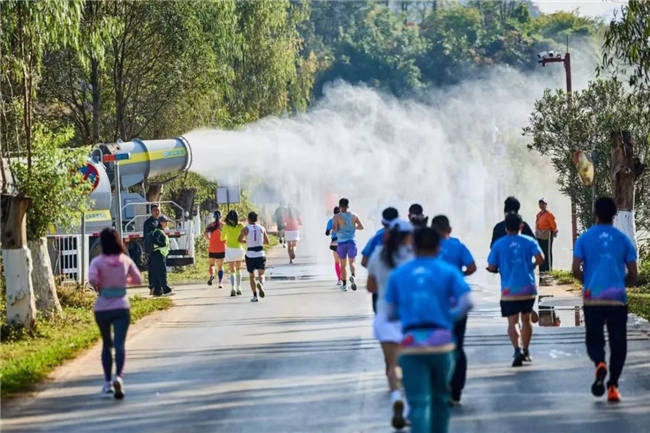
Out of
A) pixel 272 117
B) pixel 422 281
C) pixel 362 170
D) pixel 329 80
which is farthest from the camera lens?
pixel 329 80

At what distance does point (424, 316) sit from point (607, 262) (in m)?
4.09

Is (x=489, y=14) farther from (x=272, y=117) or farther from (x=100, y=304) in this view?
(x=100, y=304)

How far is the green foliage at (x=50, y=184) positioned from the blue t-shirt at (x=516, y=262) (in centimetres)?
834

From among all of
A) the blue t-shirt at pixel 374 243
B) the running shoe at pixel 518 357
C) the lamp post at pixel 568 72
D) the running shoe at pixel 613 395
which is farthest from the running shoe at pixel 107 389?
the lamp post at pixel 568 72

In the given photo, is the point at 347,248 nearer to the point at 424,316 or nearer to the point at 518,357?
the point at 518,357

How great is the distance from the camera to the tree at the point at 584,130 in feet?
101

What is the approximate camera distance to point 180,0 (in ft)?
118

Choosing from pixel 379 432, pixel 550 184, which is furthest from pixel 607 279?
pixel 550 184

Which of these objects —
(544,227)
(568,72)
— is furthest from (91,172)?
(568,72)

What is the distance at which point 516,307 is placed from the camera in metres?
13.6

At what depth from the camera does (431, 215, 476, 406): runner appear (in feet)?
37.8

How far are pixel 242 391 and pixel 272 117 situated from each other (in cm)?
3717

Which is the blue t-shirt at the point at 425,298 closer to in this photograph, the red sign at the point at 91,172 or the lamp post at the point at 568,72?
the red sign at the point at 91,172

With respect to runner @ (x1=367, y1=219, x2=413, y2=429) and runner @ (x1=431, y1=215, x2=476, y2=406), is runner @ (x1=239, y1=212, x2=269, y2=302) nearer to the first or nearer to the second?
runner @ (x1=431, y1=215, x2=476, y2=406)
